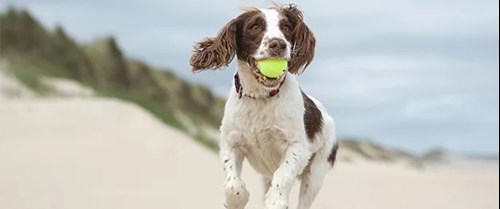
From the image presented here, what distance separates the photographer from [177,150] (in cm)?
1786

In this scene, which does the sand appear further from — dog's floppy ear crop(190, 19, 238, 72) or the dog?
the dog

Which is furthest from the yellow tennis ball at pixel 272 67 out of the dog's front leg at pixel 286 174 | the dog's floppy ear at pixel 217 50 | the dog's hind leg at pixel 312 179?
the dog's hind leg at pixel 312 179

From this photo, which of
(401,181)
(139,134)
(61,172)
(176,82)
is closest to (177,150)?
(139,134)

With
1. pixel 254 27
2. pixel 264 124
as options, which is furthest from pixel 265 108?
pixel 254 27

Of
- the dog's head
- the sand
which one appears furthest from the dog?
the sand

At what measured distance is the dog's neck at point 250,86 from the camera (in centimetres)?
701

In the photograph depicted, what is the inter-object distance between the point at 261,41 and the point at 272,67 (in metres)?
0.22

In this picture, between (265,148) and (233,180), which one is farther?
(265,148)

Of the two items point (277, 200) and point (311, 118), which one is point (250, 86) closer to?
point (311, 118)

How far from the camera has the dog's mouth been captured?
6.78 m

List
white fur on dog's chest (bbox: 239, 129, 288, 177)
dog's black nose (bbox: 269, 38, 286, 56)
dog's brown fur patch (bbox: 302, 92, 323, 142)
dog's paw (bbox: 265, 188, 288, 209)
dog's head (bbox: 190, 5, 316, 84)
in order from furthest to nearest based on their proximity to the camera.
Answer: dog's brown fur patch (bbox: 302, 92, 323, 142) < white fur on dog's chest (bbox: 239, 129, 288, 177) < dog's paw (bbox: 265, 188, 288, 209) < dog's head (bbox: 190, 5, 316, 84) < dog's black nose (bbox: 269, 38, 286, 56)

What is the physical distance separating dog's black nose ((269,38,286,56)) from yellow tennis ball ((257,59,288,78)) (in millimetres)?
60

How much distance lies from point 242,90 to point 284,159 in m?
0.61

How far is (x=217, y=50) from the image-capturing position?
7.36 metres
